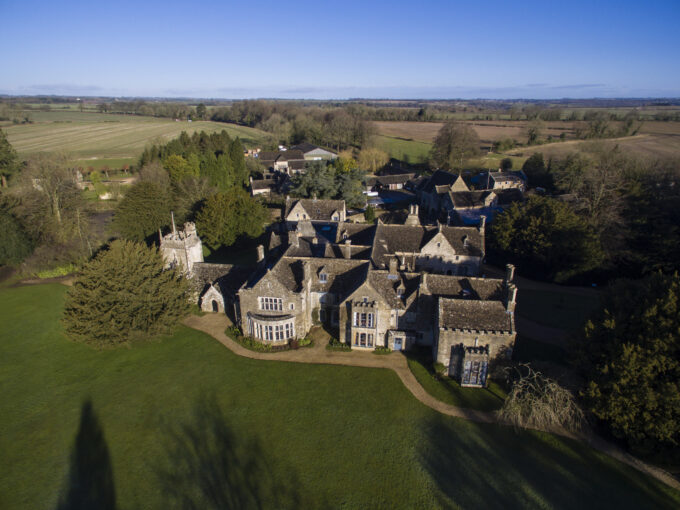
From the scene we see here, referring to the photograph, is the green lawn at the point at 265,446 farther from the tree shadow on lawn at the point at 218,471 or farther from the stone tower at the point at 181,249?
the stone tower at the point at 181,249

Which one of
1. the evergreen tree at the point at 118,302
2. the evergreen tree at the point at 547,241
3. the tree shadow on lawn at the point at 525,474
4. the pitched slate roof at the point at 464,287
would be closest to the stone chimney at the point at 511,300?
the pitched slate roof at the point at 464,287

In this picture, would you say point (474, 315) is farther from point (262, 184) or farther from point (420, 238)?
point (262, 184)

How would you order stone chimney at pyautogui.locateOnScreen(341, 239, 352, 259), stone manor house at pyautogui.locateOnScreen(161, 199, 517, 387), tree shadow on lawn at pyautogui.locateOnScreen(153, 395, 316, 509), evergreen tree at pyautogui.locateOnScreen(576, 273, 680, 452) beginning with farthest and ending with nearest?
stone chimney at pyautogui.locateOnScreen(341, 239, 352, 259)
stone manor house at pyautogui.locateOnScreen(161, 199, 517, 387)
evergreen tree at pyautogui.locateOnScreen(576, 273, 680, 452)
tree shadow on lawn at pyautogui.locateOnScreen(153, 395, 316, 509)

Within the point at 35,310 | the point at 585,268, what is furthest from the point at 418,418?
the point at 35,310

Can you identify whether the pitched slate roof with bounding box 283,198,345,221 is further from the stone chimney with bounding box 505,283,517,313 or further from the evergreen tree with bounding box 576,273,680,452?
the evergreen tree with bounding box 576,273,680,452

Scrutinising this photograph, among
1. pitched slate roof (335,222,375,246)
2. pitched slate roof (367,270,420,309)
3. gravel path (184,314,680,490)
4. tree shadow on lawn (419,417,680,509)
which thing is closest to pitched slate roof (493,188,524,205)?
pitched slate roof (335,222,375,246)

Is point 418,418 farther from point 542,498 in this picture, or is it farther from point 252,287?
point 252,287
